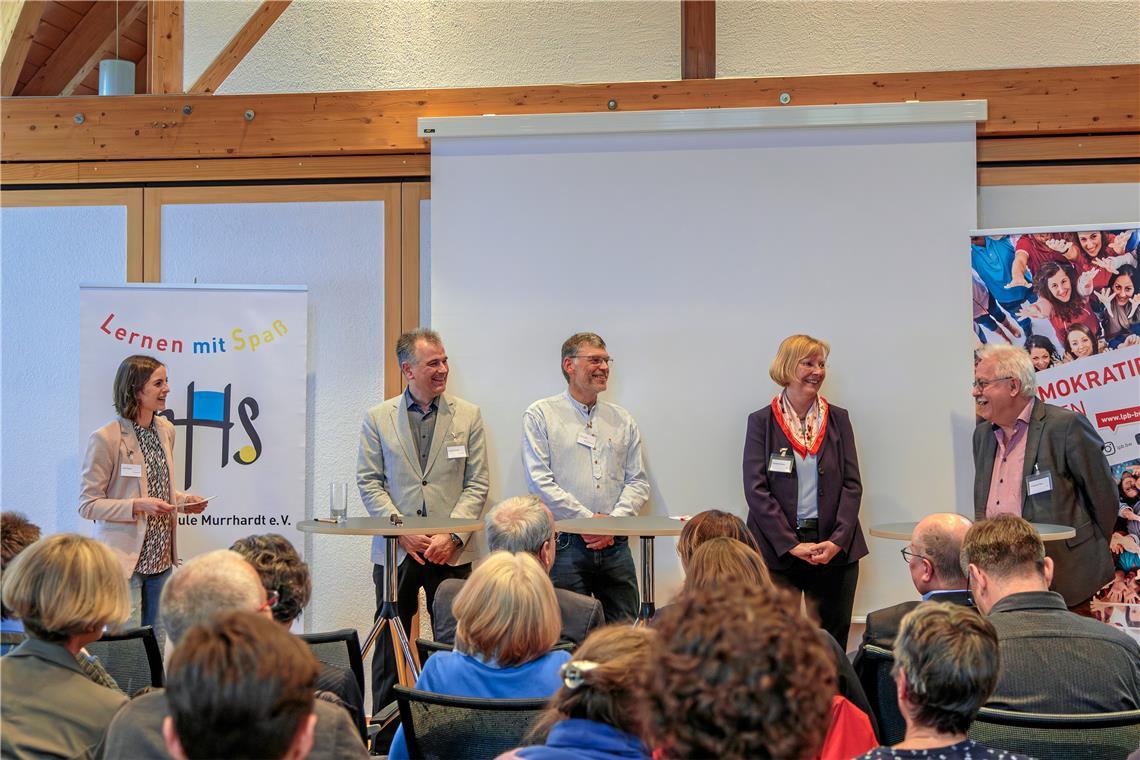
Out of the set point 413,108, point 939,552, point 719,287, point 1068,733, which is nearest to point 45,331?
point 413,108

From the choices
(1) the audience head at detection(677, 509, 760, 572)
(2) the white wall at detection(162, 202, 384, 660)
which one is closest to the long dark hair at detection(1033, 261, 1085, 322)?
(1) the audience head at detection(677, 509, 760, 572)

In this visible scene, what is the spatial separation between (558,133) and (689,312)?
1083 millimetres

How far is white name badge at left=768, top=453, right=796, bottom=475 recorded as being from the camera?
4.70 metres

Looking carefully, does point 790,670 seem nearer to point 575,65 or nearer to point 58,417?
point 575,65

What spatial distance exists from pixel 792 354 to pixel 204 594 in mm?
3264

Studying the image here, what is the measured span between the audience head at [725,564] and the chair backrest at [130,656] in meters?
1.37

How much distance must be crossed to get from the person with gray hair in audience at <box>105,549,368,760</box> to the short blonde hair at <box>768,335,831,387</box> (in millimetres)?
3110

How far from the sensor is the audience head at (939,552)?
2848mm

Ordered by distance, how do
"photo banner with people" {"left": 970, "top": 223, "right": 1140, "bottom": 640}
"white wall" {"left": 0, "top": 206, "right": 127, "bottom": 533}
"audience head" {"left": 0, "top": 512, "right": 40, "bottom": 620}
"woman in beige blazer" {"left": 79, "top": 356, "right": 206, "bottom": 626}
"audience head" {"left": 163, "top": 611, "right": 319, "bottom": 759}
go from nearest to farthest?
"audience head" {"left": 163, "top": 611, "right": 319, "bottom": 759}, "audience head" {"left": 0, "top": 512, "right": 40, "bottom": 620}, "woman in beige blazer" {"left": 79, "top": 356, "right": 206, "bottom": 626}, "photo banner with people" {"left": 970, "top": 223, "right": 1140, "bottom": 640}, "white wall" {"left": 0, "top": 206, "right": 127, "bottom": 533}

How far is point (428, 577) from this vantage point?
4.70 m

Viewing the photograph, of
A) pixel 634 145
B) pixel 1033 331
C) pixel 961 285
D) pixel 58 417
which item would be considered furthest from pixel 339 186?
pixel 1033 331

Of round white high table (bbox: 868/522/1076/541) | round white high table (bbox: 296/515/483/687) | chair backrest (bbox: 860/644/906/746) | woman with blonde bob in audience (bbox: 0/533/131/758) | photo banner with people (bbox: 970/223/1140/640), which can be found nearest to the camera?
woman with blonde bob in audience (bbox: 0/533/131/758)

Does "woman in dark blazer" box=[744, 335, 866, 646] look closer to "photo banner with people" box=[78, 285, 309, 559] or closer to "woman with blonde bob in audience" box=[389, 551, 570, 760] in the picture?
"photo banner with people" box=[78, 285, 309, 559]

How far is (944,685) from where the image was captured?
1761mm
